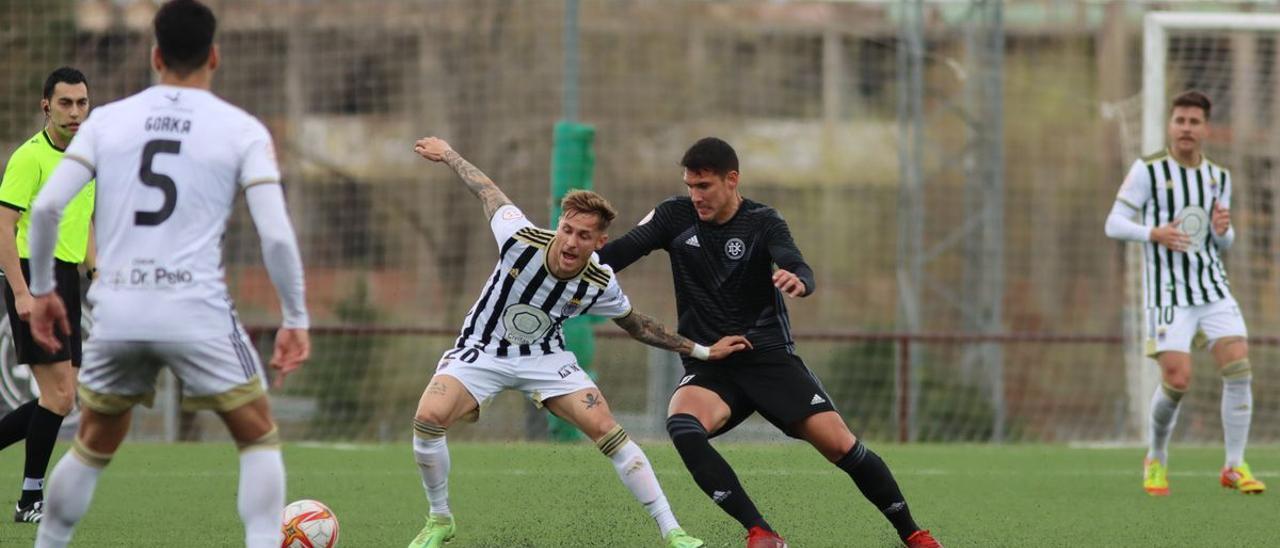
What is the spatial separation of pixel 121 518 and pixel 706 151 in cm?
338

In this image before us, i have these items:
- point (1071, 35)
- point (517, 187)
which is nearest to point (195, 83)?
point (517, 187)

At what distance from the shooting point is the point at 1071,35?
24641 mm

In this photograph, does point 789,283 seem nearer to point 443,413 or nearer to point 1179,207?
point 443,413

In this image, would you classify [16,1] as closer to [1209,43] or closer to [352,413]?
[352,413]

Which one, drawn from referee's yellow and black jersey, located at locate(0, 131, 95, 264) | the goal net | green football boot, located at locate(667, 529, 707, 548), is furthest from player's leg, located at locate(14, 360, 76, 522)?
the goal net

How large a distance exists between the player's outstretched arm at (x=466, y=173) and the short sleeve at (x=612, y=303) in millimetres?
605

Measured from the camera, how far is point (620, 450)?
6.66m

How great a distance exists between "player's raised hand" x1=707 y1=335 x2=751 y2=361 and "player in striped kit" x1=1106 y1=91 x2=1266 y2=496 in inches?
133

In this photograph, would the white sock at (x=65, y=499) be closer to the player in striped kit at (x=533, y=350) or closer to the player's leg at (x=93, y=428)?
the player's leg at (x=93, y=428)

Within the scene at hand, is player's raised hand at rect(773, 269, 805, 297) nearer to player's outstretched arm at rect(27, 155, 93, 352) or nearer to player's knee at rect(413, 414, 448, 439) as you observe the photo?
player's knee at rect(413, 414, 448, 439)

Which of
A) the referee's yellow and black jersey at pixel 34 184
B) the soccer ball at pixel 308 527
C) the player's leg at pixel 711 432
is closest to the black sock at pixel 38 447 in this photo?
the referee's yellow and black jersey at pixel 34 184

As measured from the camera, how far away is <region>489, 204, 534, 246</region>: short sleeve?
686 cm

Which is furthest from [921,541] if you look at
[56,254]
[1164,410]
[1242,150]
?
[1242,150]

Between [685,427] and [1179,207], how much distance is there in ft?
13.3
